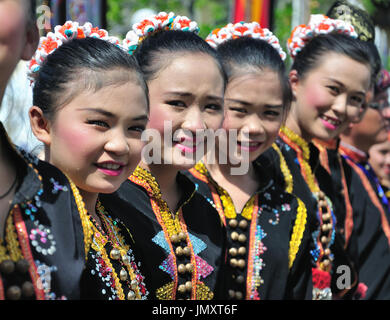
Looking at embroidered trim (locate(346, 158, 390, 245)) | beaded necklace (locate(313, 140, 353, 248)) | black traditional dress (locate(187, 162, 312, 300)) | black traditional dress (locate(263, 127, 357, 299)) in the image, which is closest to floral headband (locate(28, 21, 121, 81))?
black traditional dress (locate(187, 162, 312, 300))

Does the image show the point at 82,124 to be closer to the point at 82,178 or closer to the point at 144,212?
the point at 82,178

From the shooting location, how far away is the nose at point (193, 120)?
2.30m

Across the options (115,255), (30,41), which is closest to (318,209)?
(115,255)

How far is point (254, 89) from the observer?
273cm

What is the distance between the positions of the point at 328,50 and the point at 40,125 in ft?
6.17

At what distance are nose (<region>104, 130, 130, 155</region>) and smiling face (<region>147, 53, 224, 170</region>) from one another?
407 millimetres

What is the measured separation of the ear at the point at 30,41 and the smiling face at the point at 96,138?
1.23 feet

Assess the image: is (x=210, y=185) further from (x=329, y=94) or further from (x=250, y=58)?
(x=329, y=94)

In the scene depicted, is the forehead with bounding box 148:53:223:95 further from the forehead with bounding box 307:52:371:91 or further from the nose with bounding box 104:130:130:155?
the forehead with bounding box 307:52:371:91

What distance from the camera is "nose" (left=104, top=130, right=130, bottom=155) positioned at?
74.4 inches

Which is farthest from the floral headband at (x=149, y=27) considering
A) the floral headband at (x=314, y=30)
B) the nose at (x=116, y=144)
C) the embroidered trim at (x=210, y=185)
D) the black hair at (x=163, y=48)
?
the floral headband at (x=314, y=30)

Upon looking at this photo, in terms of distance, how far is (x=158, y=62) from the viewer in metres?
2.40

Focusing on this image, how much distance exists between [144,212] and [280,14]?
1154cm

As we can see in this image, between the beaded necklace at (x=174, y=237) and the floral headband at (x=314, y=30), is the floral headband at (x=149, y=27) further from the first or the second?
the floral headband at (x=314, y=30)
